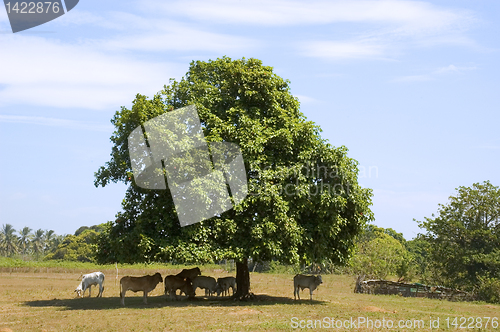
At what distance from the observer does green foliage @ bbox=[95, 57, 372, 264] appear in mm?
22172

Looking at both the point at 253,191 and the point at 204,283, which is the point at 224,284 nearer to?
the point at 204,283

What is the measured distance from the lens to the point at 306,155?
78.2 feet

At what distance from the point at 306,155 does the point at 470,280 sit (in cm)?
2157

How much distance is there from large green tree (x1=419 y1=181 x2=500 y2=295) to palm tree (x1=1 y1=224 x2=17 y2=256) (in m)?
104

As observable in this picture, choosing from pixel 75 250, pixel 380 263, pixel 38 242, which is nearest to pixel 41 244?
pixel 38 242

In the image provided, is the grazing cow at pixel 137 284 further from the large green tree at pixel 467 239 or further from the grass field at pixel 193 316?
the large green tree at pixel 467 239

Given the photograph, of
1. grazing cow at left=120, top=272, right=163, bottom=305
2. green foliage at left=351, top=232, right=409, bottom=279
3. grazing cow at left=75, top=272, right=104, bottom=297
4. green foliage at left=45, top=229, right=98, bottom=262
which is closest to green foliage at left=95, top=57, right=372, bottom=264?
grazing cow at left=120, top=272, right=163, bottom=305

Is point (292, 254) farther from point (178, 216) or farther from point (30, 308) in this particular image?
point (30, 308)

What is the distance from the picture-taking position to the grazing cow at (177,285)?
25.9m

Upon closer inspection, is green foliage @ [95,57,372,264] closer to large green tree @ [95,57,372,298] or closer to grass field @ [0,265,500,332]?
large green tree @ [95,57,372,298]

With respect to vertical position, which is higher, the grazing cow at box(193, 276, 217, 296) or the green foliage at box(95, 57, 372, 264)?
the green foliage at box(95, 57, 372, 264)

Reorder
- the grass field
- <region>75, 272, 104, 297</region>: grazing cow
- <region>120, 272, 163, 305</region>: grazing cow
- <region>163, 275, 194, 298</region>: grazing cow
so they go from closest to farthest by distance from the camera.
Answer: the grass field → <region>120, 272, 163, 305</region>: grazing cow → <region>163, 275, 194, 298</region>: grazing cow → <region>75, 272, 104, 297</region>: grazing cow

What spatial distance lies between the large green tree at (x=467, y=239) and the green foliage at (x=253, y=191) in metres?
16.6

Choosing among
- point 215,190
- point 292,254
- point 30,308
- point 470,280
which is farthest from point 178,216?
point 470,280
